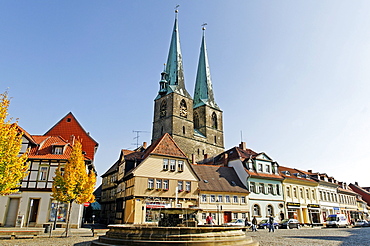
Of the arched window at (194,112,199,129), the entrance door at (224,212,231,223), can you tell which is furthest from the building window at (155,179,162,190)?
the arched window at (194,112,199,129)

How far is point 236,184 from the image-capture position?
118 feet

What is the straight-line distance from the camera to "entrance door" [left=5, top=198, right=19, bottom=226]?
2539cm

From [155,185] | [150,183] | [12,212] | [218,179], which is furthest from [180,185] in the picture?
[12,212]

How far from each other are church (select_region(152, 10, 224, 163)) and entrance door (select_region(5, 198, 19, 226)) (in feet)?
121

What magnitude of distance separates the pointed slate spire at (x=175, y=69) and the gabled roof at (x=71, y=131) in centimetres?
3336

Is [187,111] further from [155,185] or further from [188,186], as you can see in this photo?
[155,185]

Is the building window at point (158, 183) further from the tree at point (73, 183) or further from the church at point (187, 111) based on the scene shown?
the church at point (187, 111)

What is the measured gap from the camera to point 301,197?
41219 millimetres

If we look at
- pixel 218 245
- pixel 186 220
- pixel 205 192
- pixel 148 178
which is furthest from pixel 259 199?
pixel 218 245

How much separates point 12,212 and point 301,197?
34.7 meters

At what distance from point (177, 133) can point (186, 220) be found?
48282 mm

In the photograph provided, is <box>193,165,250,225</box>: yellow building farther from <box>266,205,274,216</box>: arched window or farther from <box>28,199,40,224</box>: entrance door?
<box>28,199,40,224</box>: entrance door

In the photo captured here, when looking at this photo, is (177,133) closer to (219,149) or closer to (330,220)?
(219,149)

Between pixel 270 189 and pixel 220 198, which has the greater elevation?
pixel 270 189
